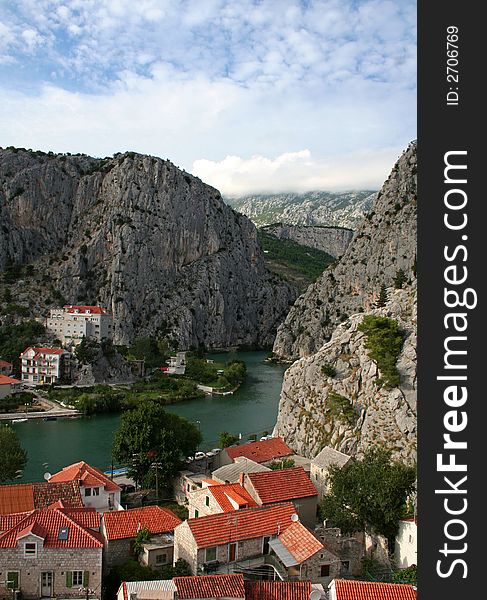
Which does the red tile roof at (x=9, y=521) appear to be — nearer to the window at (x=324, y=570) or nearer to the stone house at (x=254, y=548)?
the stone house at (x=254, y=548)

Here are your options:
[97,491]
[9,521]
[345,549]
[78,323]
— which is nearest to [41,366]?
[78,323]

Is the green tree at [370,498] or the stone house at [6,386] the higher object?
the green tree at [370,498]

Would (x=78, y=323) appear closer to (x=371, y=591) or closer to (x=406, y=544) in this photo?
(x=406, y=544)

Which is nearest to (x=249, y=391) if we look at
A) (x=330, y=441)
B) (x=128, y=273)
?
(x=330, y=441)

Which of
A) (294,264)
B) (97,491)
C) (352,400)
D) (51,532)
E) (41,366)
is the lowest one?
(41,366)

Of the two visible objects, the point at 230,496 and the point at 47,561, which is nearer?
the point at 47,561

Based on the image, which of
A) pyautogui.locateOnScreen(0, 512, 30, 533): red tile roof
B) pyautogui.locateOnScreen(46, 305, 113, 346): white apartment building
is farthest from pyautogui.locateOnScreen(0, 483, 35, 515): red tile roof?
pyautogui.locateOnScreen(46, 305, 113, 346): white apartment building

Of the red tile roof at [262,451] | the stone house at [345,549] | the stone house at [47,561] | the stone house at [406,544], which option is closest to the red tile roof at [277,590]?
the stone house at [345,549]

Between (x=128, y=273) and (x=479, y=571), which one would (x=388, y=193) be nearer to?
(x=128, y=273)
